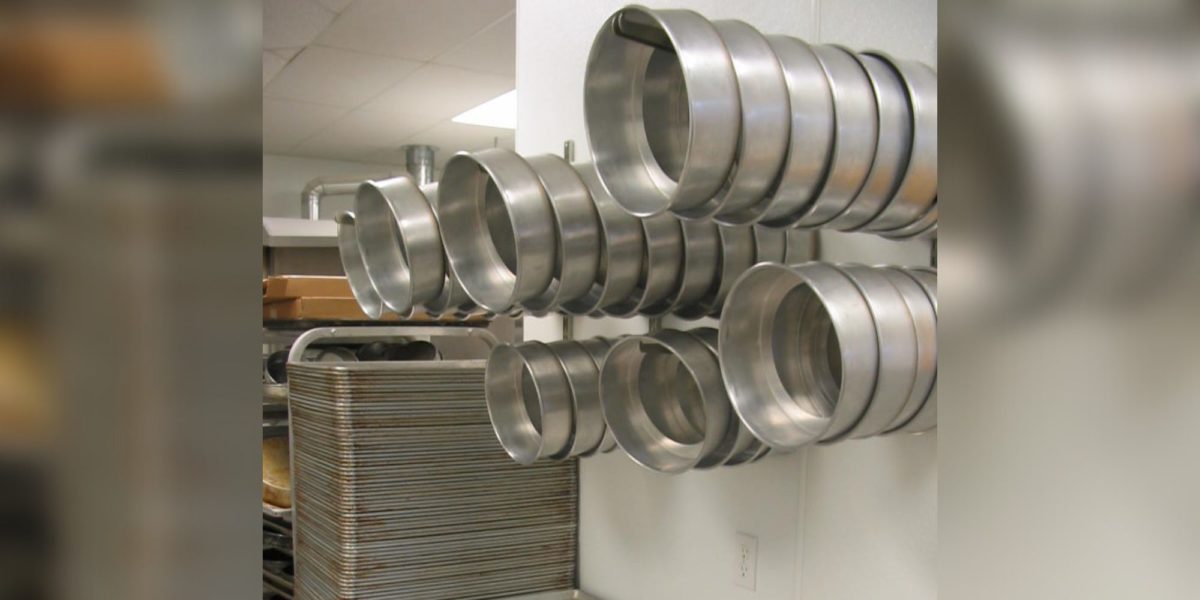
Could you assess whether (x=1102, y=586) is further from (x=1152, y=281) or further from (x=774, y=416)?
(x=774, y=416)

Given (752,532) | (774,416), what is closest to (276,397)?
(752,532)

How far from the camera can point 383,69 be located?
495 cm

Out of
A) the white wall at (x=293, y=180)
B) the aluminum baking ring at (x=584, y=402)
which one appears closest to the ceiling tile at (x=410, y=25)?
the aluminum baking ring at (x=584, y=402)

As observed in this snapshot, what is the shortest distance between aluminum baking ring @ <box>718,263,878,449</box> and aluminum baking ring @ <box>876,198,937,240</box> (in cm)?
13

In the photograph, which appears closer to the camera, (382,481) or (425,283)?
(425,283)

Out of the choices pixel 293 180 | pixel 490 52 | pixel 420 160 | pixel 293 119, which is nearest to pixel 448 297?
pixel 490 52

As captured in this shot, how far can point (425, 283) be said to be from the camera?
148 centimetres

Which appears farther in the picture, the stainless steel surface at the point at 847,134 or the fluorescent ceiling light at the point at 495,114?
the fluorescent ceiling light at the point at 495,114

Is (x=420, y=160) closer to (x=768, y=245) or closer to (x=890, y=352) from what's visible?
(x=768, y=245)

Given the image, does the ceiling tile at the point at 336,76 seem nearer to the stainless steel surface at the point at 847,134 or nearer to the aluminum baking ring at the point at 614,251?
the aluminum baking ring at the point at 614,251

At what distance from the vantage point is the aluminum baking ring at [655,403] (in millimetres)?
1341

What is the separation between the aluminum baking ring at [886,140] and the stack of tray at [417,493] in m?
1.12

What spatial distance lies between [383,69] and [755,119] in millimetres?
4395

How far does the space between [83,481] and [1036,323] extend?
Result: 0.45ft
